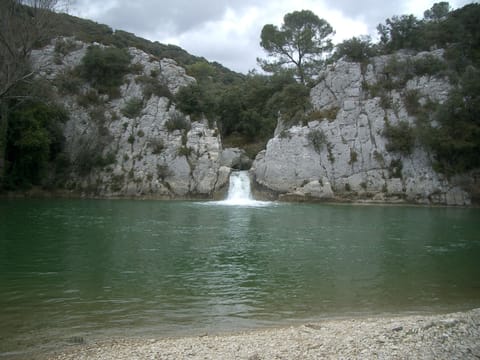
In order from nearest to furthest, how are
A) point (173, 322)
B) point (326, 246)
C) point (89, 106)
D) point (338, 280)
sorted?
point (173, 322), point (338, 280), point (326, 246), point (89, 106)

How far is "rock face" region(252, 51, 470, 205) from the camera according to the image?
46844 mm

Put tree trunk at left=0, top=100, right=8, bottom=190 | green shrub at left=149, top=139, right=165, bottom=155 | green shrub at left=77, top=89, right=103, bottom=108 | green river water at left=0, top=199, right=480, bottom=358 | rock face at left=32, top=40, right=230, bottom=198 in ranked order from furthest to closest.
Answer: green shrub at left=77, top=89, right=103, bottom=108, green shrub at left=149, top=139, right=165, bottom=155, rock face at left=32, top=40, right=230, bottom=198, tree trunk at left=0, top=100, right=8, bottom=190, green river water at left=0, top=199, right=480, bottom=358

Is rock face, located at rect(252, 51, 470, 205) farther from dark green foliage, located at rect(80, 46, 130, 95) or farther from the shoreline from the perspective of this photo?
dark green foliage, located at rect(80, 46, 130, 95)

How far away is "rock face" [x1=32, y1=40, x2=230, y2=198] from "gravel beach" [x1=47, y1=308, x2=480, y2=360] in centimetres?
4095

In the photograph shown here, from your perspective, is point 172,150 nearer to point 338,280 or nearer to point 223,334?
point 338,280

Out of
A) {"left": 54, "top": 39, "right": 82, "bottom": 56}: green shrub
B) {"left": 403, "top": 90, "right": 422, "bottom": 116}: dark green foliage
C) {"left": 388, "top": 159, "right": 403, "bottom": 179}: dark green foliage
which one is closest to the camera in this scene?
{"left": 388, "top": 159, "right": 403, "bottom": 179}: dark green foliage

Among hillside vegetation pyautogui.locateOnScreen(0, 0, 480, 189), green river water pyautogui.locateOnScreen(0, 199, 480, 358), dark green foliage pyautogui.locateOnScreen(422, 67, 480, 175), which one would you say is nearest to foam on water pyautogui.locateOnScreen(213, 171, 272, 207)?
hillside vegetation pyautogui.locateOnScreen(0, 0, 480, 189)

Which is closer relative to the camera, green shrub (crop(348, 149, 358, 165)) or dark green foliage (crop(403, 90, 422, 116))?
green shrub (crop(348, 149, 358, 165))

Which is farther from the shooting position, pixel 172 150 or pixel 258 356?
pixel 172 150

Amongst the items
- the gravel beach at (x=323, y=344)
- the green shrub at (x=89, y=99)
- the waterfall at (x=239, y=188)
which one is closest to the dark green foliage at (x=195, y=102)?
the green shrub at (x=89, y=99)

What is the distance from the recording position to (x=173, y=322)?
405 inches

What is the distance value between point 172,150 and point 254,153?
41.2 ft

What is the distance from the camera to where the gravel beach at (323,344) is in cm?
746

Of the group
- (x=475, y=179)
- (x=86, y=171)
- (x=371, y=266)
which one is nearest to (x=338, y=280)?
(x=371, y=266)
